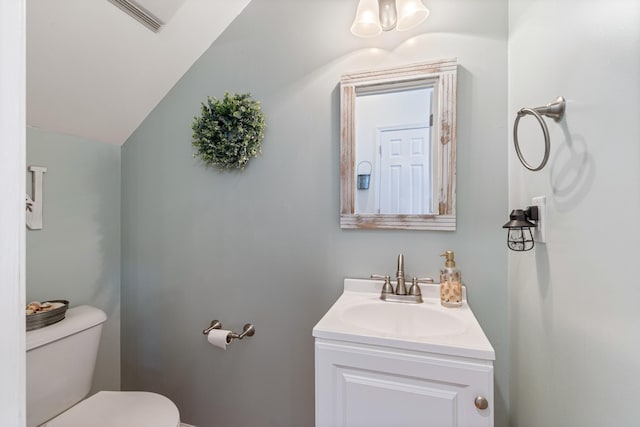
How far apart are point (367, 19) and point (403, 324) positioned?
1.24m

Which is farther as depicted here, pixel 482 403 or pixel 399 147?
pixel 399 147

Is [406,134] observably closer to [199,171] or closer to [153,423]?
[199,171]

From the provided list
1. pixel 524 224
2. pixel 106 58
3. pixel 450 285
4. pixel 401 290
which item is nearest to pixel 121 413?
pixel 401 290

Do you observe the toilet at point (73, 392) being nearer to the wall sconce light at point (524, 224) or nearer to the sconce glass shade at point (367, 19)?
the wall sconce light at point (524, 224)

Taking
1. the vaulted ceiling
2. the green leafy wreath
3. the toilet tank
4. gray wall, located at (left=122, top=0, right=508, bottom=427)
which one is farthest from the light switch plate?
the toilet tank

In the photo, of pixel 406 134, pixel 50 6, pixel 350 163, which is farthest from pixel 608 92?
pixel 50 6

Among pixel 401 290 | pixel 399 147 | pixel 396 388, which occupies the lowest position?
pixel 396 388

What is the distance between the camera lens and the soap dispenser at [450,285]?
1150 millimetres

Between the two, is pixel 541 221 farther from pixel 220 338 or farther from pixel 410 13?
pixel 220 338

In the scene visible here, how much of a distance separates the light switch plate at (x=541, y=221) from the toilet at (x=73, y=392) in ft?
4.75

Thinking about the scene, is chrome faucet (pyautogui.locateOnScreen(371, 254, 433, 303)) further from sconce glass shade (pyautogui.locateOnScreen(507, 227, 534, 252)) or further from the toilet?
the toilet

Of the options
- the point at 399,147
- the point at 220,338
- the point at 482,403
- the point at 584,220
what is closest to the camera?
the point at 584,220

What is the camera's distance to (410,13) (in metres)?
1.19

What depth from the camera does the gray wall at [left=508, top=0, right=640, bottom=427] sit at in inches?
21.2
